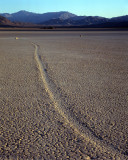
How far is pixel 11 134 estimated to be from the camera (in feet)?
7.60

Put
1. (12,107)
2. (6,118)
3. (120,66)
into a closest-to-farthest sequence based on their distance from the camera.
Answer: (6,118) < (12,107) < (120,66)

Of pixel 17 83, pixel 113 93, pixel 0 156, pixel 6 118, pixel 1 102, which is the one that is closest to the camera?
pixel 0 156

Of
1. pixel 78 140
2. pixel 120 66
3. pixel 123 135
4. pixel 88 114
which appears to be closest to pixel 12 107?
pixel 88 114

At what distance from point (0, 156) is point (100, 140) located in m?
0.96

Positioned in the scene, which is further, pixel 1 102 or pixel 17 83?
pixel 17 83

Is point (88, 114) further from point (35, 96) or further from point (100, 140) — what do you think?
point (35, 96)

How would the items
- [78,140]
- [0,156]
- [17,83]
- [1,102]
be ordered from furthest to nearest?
1. [17,83]
2. [1,102]
3. [78,140]
4. [0,156]

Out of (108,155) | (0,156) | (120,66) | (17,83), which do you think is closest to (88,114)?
(108,155)

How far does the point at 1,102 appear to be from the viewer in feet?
10.8

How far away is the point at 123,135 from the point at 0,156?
1.24 metres

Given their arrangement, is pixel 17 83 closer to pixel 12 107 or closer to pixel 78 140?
pixel 12 107

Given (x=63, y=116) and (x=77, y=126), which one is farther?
(x=63, y=116)

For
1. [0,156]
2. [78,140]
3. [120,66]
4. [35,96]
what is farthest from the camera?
[120,66]

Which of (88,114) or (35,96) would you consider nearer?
(88,114)
